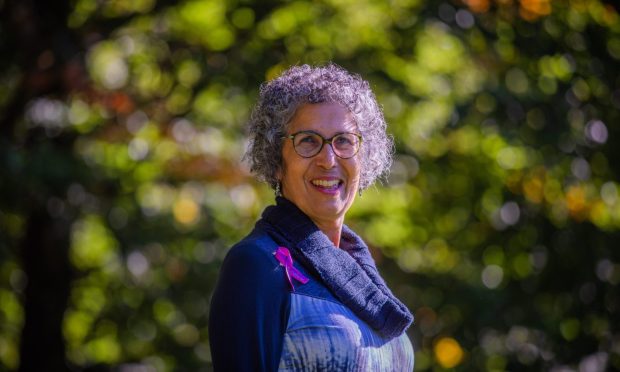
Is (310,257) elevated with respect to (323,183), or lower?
lower

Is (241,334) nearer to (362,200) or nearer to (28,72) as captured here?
(28,72)

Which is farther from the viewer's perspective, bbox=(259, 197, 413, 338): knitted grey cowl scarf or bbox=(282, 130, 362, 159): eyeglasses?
bbox=(282, 130, 362, 159): eyeglasses

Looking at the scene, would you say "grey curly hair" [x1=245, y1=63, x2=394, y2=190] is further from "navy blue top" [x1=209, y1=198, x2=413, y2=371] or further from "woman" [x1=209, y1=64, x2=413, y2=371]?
"navy blue top" [x1=209, y1=198, x2=413, y2=371]

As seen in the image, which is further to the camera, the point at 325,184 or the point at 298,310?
the point at 325,184

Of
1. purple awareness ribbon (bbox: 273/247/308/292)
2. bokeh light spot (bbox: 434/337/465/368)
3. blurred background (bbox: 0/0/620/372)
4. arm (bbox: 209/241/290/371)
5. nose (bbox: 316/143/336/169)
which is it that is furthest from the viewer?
bokeh light spot (bbox: 434/337/465/368)

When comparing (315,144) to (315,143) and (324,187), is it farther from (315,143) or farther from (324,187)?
(324,187)

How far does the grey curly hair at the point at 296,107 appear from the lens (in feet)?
7.39

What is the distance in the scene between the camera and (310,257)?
6.97 ft

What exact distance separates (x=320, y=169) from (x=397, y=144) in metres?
4.63

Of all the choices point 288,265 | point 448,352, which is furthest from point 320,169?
point 448,352

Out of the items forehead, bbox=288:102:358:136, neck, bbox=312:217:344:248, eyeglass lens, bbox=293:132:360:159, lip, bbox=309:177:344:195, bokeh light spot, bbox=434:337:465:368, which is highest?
forehead, bbox=288:102:358:136

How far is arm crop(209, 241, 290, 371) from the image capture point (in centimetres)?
192

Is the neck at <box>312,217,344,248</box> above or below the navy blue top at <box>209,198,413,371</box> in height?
above

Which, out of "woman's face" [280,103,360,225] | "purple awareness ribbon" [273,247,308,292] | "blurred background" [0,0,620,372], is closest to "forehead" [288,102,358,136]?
"woman's face" [280,103,360,225]
